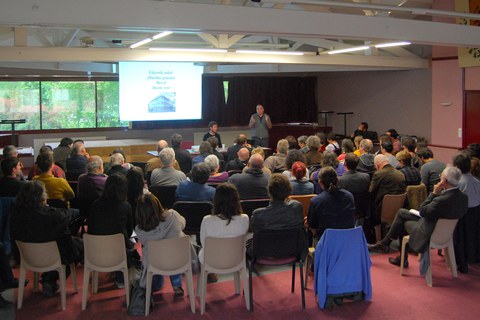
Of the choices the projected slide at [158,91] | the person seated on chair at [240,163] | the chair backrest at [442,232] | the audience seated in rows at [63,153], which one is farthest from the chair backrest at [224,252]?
the projected slide at [158,91]

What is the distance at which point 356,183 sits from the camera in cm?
579

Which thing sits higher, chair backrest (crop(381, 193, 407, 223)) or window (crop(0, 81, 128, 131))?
window (crop(0, 81, 128, 131))

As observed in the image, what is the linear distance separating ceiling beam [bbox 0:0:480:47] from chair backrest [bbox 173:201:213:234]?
180 cm

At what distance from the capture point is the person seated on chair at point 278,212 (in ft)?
14.4

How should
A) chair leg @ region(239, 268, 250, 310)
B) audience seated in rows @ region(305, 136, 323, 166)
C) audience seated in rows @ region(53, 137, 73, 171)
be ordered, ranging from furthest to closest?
audience seated in rows @ region(53, 137, 73, 171) → audience seated in rows @ region(305, 136, 323, 166) → chair leg @ region(239, 268, 250, 310)

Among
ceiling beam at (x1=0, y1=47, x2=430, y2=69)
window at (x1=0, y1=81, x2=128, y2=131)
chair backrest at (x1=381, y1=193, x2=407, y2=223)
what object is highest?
ceiling beam at (x1=0, y1=47, x2=430, y2=69)

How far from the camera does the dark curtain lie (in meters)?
15.0

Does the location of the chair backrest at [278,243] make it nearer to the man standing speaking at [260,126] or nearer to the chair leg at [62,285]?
the chair leg at [62,285]

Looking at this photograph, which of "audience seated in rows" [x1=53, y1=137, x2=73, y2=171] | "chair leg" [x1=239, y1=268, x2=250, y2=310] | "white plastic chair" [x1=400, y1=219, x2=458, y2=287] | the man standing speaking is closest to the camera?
"chair leg" [x1=239, y1=268, x2=250, y2=310]

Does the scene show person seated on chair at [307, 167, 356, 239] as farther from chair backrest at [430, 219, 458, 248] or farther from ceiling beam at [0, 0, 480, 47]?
ceiling beam at [0, 0, 480, 47]

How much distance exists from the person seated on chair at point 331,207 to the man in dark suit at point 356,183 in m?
1.04

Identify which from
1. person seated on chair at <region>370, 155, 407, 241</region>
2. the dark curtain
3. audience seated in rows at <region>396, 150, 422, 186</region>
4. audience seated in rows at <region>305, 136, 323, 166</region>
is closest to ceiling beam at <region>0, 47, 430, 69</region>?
audience seated in rows at <region>305, 136, 323, 166</region>

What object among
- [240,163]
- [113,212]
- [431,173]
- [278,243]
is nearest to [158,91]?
[240,163]

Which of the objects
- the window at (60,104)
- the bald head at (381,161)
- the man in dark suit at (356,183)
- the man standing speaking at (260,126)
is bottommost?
the man in dark suit at (356,183)
